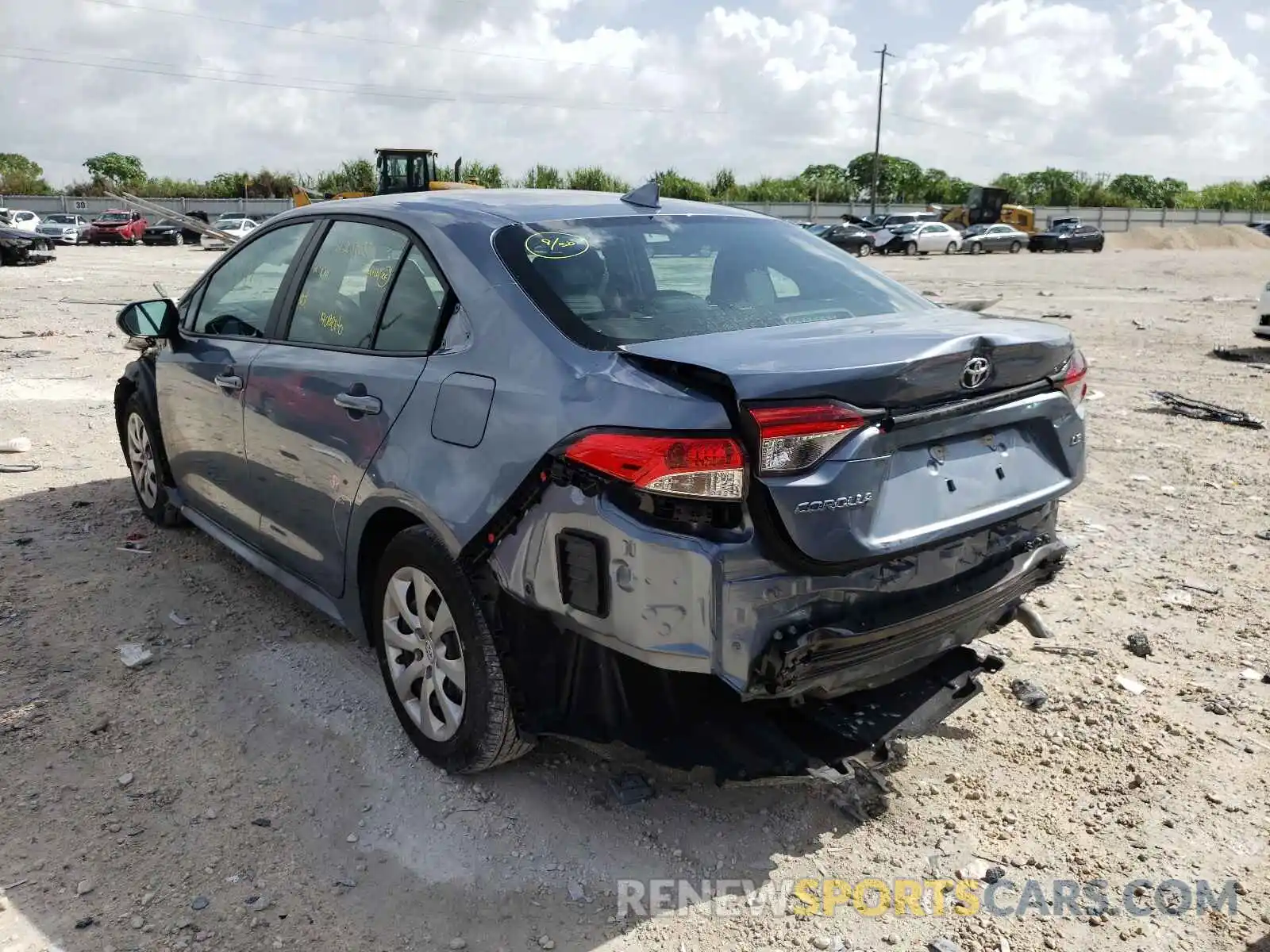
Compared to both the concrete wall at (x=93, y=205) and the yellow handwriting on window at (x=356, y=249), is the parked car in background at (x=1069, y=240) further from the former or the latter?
the yellow handwriting on window at (x=356, y=249)

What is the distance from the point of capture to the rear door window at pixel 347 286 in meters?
3.34

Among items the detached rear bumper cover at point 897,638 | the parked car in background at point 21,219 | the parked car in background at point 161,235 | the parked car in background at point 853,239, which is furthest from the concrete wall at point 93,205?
the detached rear bumper cover at point 897,638

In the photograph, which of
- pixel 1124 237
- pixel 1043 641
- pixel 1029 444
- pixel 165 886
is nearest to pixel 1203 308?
pixel 1043 641

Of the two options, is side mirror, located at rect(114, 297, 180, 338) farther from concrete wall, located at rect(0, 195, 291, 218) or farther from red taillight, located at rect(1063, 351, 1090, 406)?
concrete wall, located at rect(0, 195, 291, 218)

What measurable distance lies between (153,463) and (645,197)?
3.03m

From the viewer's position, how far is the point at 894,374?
2.42 metres

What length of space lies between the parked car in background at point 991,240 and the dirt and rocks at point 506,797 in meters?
44.0

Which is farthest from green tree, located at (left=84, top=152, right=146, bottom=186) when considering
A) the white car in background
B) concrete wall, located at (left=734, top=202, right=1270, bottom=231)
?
the white car in background

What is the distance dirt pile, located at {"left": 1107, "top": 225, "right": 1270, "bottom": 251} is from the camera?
176 feet

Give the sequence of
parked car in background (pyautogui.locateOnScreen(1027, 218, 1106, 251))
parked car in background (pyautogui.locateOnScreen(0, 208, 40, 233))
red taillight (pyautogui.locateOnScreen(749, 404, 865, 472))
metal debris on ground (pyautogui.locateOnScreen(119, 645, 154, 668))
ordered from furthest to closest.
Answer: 1. parked car in background (pyautogui.locateOnScreen(1027, 218, 1106, 251))
2. parked car in background (pyautogui.locateOnScreen(0, 208, 40, 233))
3. metal debris on ground (pyautogui.locateOnScreen(119, 645, 154, 668))
4. red taillight (pyautogui.locateOnScreen(749, 404, 865, 472))

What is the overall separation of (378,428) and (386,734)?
1.05m

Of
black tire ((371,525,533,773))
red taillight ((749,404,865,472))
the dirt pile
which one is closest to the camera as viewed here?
red taillight ((749,404,865,472))

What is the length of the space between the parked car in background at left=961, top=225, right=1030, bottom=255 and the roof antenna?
149 ft

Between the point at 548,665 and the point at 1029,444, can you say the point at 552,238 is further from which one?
the point at 1029,444
